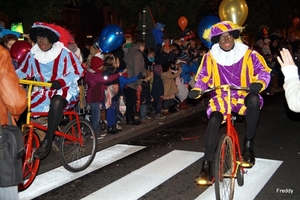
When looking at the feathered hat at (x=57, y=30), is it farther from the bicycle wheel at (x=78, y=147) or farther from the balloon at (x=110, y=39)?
the balloon at (x=110, y=39)

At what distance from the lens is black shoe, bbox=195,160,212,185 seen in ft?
14.0

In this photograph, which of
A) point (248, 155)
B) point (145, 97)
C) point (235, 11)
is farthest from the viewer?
point (235, 11)

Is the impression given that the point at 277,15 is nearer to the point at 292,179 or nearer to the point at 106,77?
the point at 106,77

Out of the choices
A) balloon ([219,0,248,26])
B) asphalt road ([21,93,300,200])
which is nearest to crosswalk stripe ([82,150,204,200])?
asphalt road ([21,93,300,200])

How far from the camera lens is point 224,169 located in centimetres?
440

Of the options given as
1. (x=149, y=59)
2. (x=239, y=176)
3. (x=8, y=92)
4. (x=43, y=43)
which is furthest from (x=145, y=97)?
(x=8, y=92)

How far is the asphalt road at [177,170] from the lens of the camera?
5.04 meters

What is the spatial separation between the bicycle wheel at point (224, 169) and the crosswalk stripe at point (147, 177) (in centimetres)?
112

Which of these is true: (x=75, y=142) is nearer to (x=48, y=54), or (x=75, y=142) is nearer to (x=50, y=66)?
(x=50, y=66)

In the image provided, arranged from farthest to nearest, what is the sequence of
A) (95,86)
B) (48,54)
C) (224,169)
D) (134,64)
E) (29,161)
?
(134,64) → (95,86) → (48,54) → (29,161) → (224,169)

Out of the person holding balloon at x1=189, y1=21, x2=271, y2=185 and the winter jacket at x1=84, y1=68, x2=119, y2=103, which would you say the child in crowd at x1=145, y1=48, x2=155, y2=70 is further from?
the person holding balloon at x1=189, y1=21, x2=271, y2=185

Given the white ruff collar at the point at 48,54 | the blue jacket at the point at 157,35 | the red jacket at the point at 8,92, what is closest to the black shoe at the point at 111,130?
the white ruff collar at the point at 48,54

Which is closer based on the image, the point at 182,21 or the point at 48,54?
the point at 48,54

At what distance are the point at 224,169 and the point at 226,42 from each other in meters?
1.65
